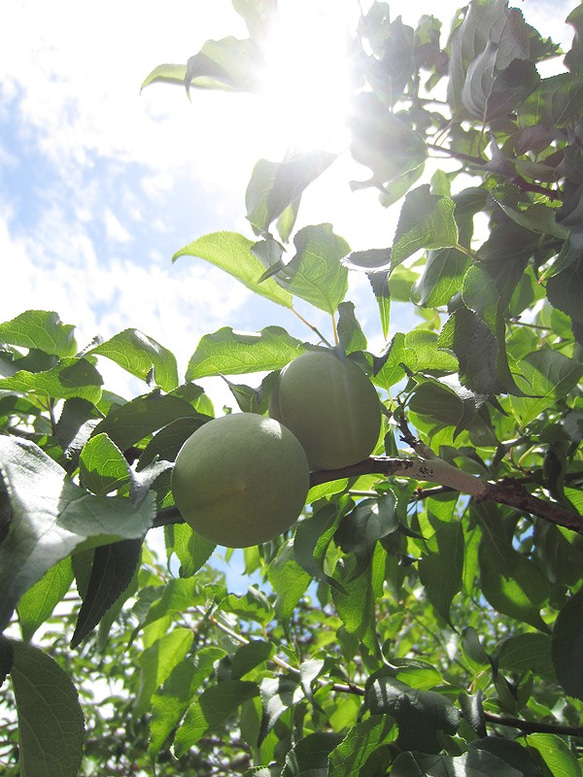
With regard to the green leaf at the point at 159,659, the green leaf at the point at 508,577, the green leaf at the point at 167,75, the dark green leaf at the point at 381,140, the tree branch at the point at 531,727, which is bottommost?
the green leaf at the point at 159,659

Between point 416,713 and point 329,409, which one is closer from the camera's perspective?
point 329,409

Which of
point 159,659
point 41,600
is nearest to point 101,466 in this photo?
point 41,600

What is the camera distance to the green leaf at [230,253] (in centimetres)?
123

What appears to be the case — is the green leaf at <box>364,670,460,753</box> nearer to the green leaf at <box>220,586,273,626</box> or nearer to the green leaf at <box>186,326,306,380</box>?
the green leaf at <box>220,586,273,626</box>

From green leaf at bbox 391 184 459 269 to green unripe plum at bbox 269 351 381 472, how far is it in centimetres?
20

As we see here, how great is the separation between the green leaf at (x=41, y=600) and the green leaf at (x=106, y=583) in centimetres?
26

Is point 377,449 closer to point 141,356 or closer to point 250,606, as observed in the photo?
point 141,356

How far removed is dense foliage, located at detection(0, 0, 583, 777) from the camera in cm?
87

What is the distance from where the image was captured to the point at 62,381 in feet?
3.69

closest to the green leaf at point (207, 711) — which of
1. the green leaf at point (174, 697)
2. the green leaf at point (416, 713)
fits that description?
the green leaf at point (174, 697)

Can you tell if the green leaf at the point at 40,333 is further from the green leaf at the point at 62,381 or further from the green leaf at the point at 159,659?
the green leaf at the point at 159,659

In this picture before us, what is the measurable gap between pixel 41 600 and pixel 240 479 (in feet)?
1.44

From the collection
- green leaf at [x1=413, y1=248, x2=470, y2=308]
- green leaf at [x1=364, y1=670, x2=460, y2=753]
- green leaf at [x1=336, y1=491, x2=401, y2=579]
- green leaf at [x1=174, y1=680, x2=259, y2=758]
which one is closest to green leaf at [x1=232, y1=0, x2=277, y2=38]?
green leaf at [x1=413, y1=248, x2=470, y2=308]

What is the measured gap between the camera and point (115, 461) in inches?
32.9
